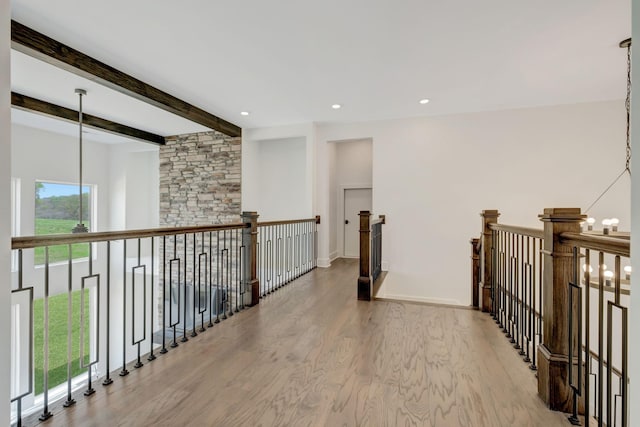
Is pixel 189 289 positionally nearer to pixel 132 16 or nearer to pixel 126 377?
pixel 126 377

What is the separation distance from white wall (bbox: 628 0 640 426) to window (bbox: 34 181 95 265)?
725 cm

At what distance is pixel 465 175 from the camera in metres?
4.97

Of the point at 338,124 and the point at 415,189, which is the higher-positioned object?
the point at 338,124

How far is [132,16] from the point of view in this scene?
8.12ft

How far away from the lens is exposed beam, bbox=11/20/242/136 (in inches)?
103

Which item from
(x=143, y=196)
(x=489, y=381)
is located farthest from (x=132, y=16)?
(x=143, y=196)

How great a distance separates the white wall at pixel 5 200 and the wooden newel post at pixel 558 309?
236cm

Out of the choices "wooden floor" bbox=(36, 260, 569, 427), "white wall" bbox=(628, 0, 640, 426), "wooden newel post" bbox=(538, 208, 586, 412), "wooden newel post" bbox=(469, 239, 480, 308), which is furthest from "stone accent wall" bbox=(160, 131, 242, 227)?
"white wall" bbox=(628, 0, 640, 426)

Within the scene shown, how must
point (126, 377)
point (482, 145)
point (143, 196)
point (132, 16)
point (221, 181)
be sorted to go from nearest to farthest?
point (126, 377)
point (132, 16)
point (482, 145)
point (221, 181)
point (143, 196)

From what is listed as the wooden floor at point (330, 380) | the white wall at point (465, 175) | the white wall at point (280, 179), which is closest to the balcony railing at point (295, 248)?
the white wall at point (465, 175)

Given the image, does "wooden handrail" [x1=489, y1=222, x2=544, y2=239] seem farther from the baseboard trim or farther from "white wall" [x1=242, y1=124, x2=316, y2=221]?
"white wall" [x1=242, y1=124, x2=316, y2=221]

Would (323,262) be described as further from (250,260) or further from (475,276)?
(475,276)

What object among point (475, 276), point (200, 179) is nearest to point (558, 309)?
point (475, 276)

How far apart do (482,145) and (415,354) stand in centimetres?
406
